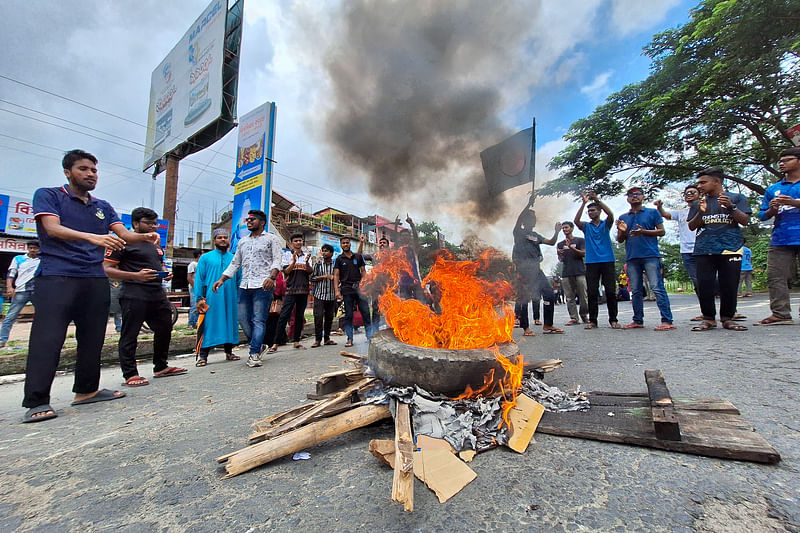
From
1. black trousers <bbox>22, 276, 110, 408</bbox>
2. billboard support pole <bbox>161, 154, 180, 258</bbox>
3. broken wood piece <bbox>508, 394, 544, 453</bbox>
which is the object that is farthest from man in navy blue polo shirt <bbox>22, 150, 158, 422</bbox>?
billboard support pole <bbox>161, 154, 180, 258</bbox>

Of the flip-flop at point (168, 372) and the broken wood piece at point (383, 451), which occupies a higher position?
the broken wood piece at point (383, 451)

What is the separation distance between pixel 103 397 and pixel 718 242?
745 cm

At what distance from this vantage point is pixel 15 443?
2.18 m

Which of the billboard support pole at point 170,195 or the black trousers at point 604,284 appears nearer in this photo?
the black trousers at point 604,284

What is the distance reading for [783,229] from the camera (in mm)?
4508

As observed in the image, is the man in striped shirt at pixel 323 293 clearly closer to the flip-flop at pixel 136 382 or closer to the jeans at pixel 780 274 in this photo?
the flip-flop at pixel 136 382

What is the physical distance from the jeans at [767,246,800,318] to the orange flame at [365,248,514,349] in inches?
160

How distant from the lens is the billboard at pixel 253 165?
1202cm

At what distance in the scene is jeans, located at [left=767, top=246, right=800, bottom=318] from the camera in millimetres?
4535

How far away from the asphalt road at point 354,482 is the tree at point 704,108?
32.5ft

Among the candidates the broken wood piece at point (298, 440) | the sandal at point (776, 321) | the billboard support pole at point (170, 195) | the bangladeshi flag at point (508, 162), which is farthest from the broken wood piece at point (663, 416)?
the billboard support pole at point (170, 195)

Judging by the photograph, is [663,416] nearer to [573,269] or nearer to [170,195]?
[573,269]

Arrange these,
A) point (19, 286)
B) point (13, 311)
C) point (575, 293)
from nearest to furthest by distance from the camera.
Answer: point (13, 311)
point (19, 286)
point (575, 293)

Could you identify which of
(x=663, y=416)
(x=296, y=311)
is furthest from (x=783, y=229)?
(x=296, y=311)
